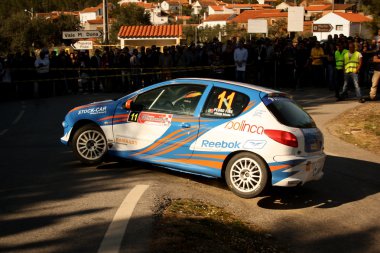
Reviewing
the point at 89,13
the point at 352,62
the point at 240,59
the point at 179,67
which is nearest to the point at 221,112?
the point at 352,62

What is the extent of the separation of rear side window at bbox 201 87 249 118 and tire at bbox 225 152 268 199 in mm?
652

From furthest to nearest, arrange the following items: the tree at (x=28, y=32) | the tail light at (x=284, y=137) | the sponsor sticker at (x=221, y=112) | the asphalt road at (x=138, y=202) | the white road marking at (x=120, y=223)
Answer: the tree at (x=28, y=32), the sponsor sticker at (x=221, y=112), the tail light at (x=284, y=137), the asphalt road at (x=138, y=202), the white road marking at (x=120, y=223)

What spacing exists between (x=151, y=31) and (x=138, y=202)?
1399 inches

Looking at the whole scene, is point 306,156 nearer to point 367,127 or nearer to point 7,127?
point 367,127

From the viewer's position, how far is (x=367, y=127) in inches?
571

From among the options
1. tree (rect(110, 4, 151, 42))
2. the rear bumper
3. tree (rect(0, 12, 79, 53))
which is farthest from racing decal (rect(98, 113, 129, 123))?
tree (rect(110, 4, 151, 42))

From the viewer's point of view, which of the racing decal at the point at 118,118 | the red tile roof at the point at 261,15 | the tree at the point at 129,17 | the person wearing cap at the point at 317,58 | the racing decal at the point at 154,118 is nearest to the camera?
the racing decal at the point at 154,118

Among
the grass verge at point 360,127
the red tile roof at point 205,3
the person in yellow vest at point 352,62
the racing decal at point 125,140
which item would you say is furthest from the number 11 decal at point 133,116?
the red tile roof at point 205,3

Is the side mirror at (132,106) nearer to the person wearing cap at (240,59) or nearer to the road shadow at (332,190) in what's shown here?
the road shadow at (332,190)

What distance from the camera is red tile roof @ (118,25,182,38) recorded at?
41250 mm

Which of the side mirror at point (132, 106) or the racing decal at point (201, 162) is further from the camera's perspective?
the side mirror at point (132, 106)

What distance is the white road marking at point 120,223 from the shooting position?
18.4 feet

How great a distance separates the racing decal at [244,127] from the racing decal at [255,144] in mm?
127

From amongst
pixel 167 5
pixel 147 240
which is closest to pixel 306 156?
pixel 147 240
